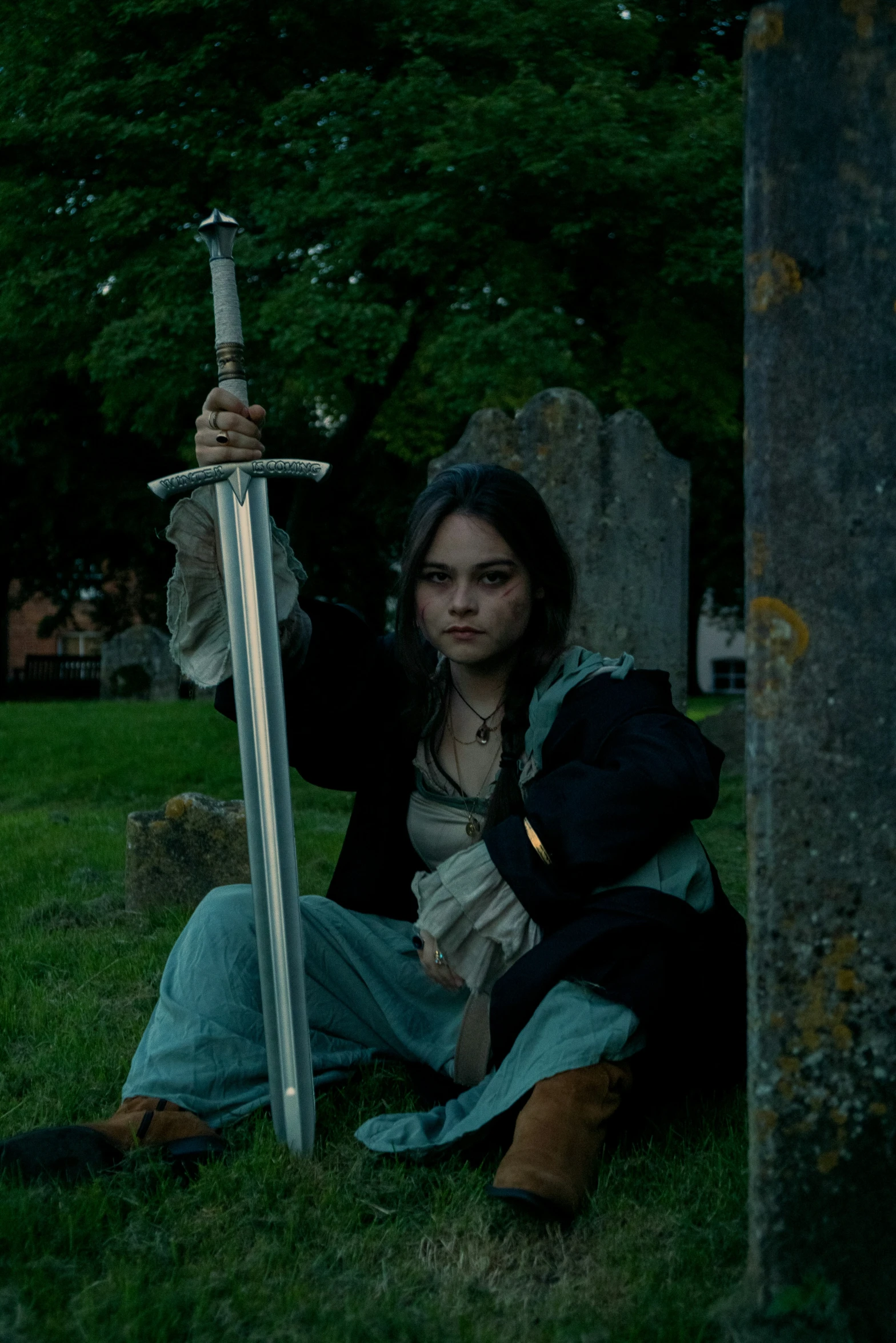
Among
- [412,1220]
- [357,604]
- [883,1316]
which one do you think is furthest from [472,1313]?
[357,604]

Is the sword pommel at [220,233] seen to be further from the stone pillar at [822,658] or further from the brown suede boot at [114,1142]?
the brown suede boot at [114,1142]

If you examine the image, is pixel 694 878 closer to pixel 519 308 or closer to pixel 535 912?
pixel 535 912

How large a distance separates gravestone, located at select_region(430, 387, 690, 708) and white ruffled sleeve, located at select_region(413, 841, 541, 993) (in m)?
4.70

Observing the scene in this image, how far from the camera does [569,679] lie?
2.89m

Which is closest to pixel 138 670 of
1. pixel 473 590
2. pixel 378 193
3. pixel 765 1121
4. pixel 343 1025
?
pixel 378 193

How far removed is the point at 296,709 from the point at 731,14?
1171 cm

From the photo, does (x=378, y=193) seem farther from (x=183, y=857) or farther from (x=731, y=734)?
(x=183, y=857)

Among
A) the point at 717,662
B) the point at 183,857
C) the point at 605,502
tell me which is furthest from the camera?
the point at 717,662

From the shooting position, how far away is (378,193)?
413 inches

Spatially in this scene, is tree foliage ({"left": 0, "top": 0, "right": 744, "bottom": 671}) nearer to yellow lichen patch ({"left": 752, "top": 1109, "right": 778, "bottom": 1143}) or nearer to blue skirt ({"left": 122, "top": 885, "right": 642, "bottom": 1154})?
blue skirt ({"left": 122, "top": 885, "right": 642, "bottom": 1154})

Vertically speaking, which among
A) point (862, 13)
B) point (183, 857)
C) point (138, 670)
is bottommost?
point (138, 670)

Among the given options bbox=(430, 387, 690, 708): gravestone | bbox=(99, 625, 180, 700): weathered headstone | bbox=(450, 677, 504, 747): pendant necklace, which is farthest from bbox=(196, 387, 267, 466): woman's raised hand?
bbox=(99, 625, 180, 700): weathered headstone

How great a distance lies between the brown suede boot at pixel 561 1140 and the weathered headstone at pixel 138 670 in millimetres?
15659

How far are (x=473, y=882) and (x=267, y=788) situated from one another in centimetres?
44
